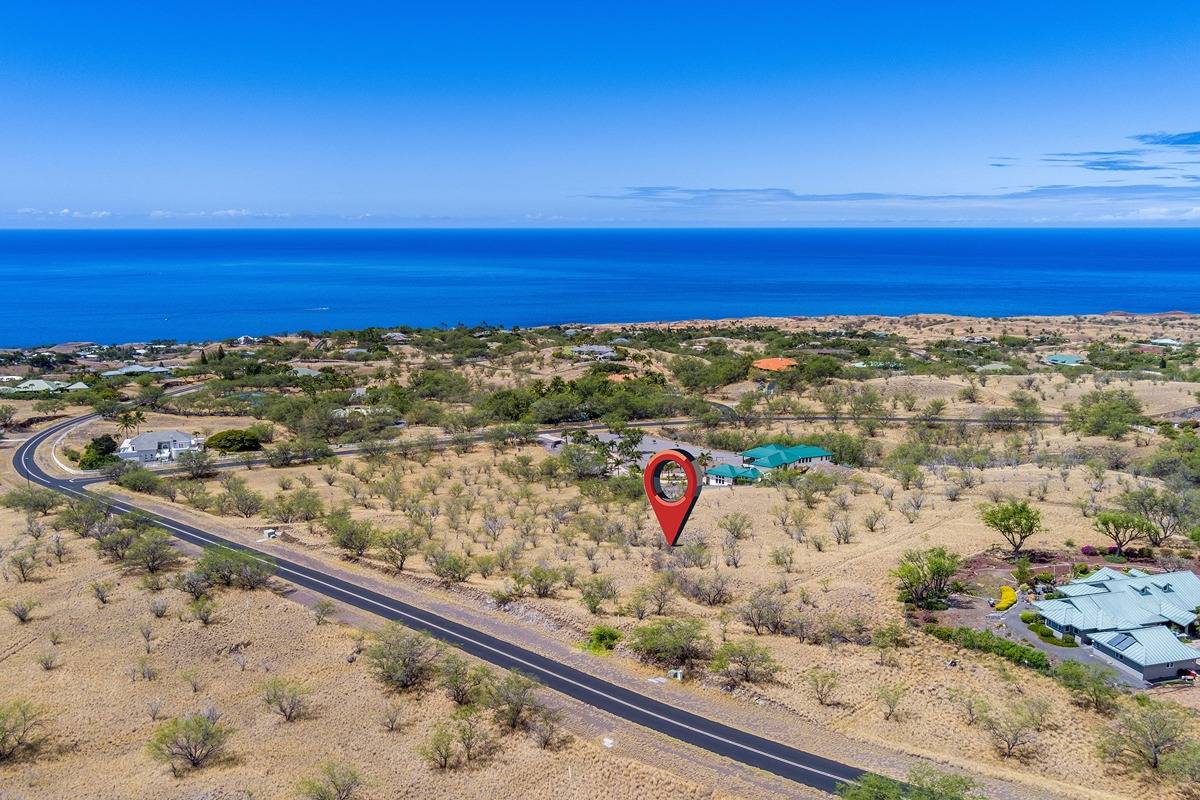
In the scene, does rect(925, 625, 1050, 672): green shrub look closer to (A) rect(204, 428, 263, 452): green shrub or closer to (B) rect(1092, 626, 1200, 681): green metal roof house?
(B) rect(1092, 626, 1200, 681): green metal roof house

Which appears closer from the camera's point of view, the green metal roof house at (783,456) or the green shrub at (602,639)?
the green shrub at (602,639)

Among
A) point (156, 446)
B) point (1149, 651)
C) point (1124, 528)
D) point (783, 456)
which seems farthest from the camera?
point (156, 446)

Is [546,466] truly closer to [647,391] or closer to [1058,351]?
[647,391]

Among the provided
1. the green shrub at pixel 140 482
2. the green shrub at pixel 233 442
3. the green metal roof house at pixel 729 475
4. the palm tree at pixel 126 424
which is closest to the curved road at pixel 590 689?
the green shrub at pixel 140 482

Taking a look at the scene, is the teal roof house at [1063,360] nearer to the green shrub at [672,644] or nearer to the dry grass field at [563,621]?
the dry grass field at [563,621]

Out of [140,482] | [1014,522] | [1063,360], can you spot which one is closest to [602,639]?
[1014,522]

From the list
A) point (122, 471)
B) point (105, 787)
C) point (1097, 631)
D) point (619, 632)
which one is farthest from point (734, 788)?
point (122, 471)

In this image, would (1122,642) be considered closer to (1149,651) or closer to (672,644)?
(1149,651)
